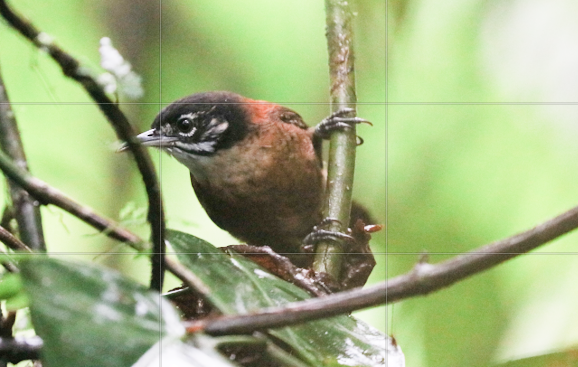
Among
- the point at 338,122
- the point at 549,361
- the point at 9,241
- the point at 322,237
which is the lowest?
the point at 549,361

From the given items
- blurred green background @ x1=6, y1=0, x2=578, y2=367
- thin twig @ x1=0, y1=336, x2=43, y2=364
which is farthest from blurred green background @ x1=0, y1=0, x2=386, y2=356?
thin twig @ x1=0, y1=336, x2=43, y2=364

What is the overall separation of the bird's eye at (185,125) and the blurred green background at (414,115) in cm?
5

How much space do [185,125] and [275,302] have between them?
0.50 meters

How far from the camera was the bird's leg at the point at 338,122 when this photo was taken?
3.37ft

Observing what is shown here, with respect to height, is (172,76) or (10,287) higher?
(172,76)

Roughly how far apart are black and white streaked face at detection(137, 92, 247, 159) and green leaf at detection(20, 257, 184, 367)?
1.74 ft

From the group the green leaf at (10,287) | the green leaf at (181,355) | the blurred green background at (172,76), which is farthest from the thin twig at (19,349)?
the blurred green background at (172,76)

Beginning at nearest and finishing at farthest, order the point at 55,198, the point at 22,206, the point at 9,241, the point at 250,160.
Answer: the point at 55,198
the point at 9,241
the point at 22,206
the point at 250,160

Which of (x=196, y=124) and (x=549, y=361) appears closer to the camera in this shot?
(x=549, y=361)

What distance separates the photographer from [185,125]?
105 centimetres

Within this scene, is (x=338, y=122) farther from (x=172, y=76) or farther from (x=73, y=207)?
(x=73, y=207)

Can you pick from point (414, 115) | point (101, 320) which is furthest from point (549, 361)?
point (101, 320)

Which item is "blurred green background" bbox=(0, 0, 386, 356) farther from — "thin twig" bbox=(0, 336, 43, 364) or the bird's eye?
"thin twig" bbox=(0, 336, 43, 364)

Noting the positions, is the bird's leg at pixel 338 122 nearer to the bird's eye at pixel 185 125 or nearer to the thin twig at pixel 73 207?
the bird's eye at pixel 185 125
